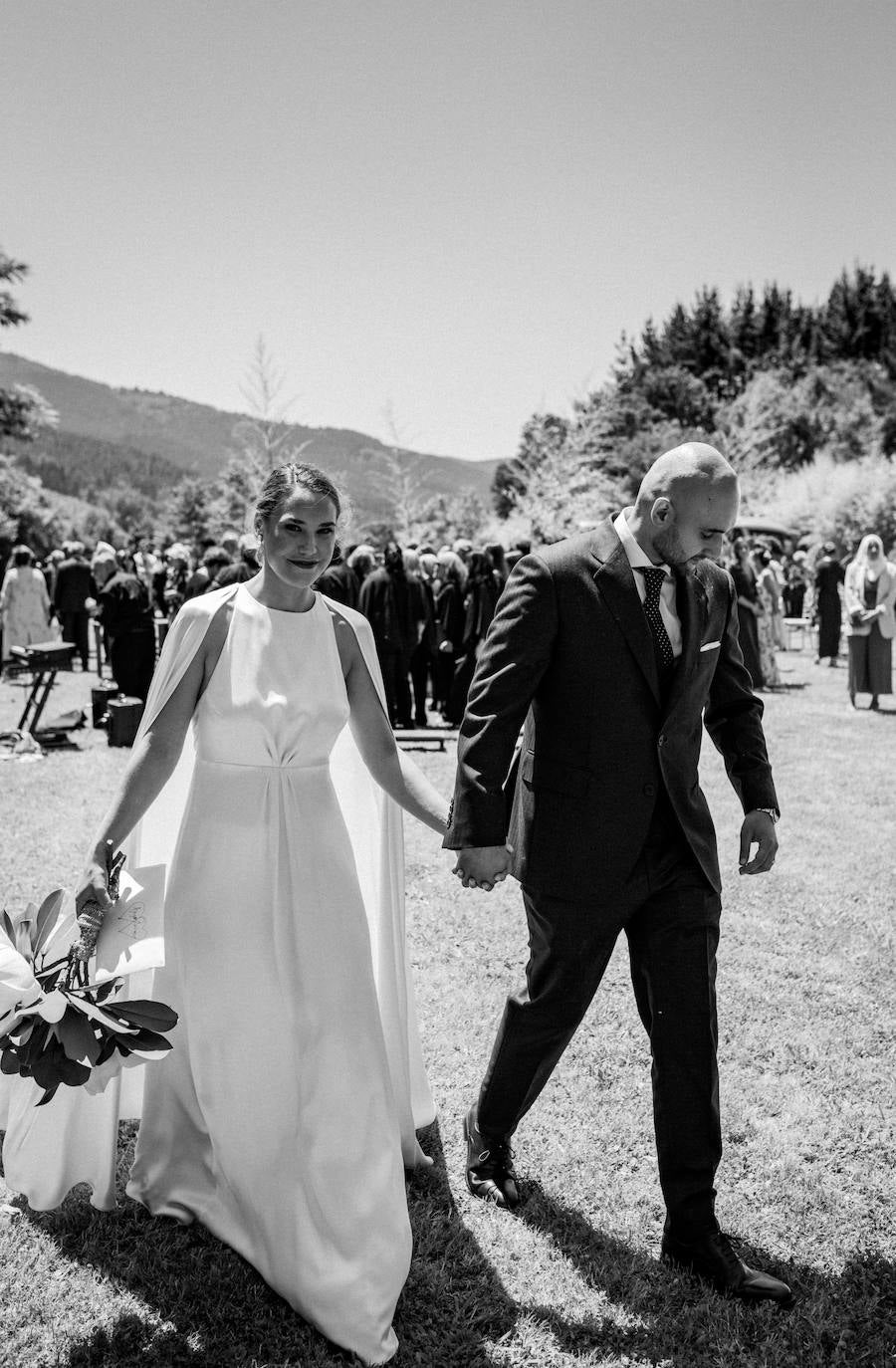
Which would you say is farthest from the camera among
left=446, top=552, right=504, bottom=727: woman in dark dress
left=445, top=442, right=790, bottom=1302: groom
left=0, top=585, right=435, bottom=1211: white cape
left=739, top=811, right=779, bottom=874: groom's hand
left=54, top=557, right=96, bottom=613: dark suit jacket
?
left=54, top=557, right=96, bottom=613: dark suit jacket

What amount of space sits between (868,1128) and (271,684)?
2702mm

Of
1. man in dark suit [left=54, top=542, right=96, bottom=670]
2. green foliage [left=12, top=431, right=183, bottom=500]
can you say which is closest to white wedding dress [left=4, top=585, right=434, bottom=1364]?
man in dark suit [left=54, top=542, right=96, bottom=670]

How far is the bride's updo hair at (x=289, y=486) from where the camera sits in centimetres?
288

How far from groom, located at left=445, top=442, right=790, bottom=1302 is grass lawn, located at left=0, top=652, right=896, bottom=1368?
22cm

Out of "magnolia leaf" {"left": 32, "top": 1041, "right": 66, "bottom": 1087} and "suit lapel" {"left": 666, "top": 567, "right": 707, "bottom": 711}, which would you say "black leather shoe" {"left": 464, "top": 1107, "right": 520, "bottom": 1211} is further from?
"suit lapel" {"left": 666, "top": 567, "right": 707, "bottom": 711}

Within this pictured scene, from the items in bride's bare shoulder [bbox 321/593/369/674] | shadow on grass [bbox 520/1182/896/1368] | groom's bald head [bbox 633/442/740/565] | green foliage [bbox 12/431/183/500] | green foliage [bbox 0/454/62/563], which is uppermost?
green foliage [bbox 12/431/183/500]

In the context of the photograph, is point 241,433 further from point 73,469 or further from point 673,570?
point 73,469

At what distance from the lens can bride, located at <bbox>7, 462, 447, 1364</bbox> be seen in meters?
→ 2.74

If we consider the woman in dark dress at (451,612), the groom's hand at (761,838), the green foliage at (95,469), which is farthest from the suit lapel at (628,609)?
the green foliage at (95,469)

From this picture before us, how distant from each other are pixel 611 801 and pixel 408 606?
932cm

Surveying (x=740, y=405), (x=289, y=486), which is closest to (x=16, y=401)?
(x=289, y=486)

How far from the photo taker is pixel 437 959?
5.26m

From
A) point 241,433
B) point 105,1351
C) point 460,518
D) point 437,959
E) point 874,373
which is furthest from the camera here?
point 874,373

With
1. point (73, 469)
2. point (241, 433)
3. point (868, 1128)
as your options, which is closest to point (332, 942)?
point (868, 1128)
